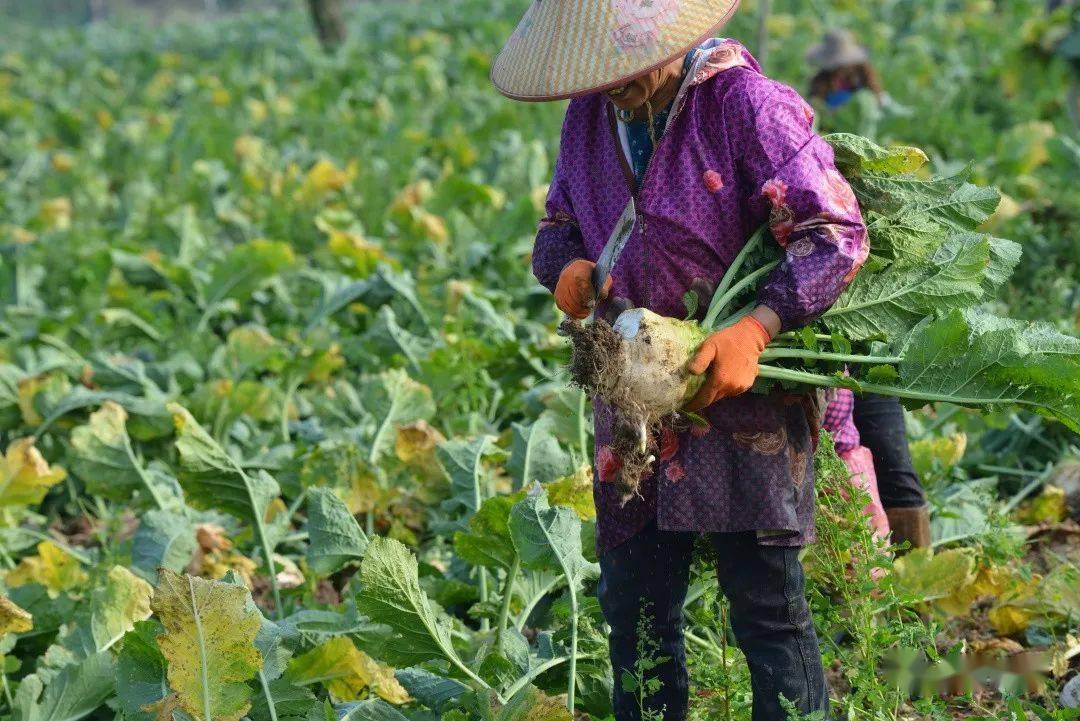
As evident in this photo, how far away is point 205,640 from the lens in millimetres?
2326

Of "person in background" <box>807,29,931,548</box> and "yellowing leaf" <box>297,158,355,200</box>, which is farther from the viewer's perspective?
A: "yellowing leaf" <box>297,158,355,200</box>

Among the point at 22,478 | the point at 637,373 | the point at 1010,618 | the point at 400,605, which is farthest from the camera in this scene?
the point at 22,478

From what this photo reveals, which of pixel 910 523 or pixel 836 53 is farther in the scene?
pixel 836 53

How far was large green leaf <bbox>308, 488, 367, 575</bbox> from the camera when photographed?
114 inches

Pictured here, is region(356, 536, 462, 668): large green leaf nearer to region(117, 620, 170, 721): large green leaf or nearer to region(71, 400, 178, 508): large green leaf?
region(117, 620, 170, 721): large green leaf

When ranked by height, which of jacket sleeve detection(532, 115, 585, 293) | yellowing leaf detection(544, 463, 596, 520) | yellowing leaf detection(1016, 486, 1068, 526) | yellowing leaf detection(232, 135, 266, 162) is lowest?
yellowing leaf detection(232, 135, 266, 162)

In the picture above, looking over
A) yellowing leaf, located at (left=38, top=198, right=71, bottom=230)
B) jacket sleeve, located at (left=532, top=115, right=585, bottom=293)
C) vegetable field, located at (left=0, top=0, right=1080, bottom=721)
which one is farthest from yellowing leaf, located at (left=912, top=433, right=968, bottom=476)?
yellowing leaf, located at (left=38, top=198, right=71, bottom=230)

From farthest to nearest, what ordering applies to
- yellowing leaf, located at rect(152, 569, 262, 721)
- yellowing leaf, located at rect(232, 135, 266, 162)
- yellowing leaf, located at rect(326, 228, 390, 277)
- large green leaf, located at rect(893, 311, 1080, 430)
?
1. yellowing leaf, located at rect(232, 135, 266, 162)
2. yellowing leaf, located at rect(326, 228, 390, 277)
3. yellowing leaf, located at rect(152, 569, 262, 721)
4. large green leaf, located at rect(893, 311, 1080, 430)

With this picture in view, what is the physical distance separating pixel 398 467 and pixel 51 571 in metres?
0.85

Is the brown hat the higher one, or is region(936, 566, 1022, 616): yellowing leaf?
the brown hat

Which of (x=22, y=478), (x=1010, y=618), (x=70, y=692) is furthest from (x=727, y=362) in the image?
(x=22, y=478)

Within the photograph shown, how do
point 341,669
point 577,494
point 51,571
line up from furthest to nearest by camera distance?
point 51,571 < point 577,494 < point 341,669

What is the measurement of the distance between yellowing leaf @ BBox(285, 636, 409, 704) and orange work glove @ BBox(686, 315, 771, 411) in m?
0.92

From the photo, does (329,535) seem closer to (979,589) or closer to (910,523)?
(910,523)
